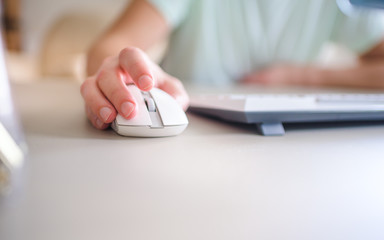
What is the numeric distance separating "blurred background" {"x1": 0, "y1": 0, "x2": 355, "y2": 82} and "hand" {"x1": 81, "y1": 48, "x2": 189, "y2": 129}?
55 centimetres

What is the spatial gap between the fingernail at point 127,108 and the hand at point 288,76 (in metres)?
0.69

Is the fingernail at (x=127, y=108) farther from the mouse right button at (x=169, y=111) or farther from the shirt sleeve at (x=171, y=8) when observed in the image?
the shirt sleeve at (x=171, y=8)

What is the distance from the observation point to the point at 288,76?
0.91 metres

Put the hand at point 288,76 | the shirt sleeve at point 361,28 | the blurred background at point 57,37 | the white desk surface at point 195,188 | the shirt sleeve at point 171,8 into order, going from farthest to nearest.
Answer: the blurred background at point 57,37, the shirt sleeve at point 361,28, the hand at point 288,76, the shirt sleeve at point 171,8, the white desk surface at point 195,188

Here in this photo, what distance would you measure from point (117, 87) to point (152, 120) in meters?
0.04

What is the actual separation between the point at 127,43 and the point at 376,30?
808 millimetres

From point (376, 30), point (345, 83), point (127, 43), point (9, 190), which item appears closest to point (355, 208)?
point (9, 190)

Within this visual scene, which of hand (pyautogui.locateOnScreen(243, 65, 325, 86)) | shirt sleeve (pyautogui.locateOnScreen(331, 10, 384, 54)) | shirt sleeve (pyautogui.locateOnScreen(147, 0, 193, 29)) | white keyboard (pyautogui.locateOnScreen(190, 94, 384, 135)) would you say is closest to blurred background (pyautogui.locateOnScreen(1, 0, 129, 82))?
shirt sleeve (pyautogui.locateOnScreen(147, 0, 193, 29))

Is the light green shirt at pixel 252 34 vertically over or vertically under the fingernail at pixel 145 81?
over

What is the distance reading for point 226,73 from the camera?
981 millimetres

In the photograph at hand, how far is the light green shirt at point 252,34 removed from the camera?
896mm

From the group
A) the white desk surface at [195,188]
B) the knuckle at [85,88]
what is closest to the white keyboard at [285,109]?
the white desk surface at [195,188]

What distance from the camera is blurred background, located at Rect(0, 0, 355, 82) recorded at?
1.49m

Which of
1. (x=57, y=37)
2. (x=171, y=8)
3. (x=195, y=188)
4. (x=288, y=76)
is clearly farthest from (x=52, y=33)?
(x=195, y=188)
